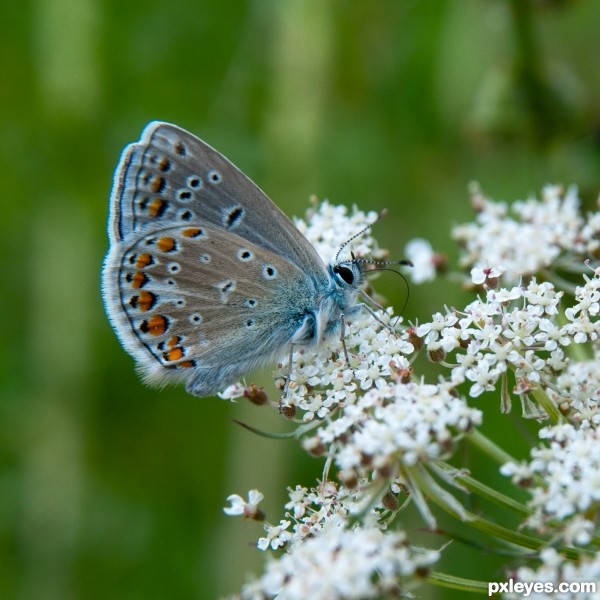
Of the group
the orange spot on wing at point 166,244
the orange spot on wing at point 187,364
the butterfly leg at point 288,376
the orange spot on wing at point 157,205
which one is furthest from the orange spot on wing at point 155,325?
the butterfly leg at point 288,376

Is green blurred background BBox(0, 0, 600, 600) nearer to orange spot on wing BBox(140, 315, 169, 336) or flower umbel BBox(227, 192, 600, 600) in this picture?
flower umbel BBox(227, 192, 600, 600)

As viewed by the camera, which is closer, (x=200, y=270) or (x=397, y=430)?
(x=397, y=430)

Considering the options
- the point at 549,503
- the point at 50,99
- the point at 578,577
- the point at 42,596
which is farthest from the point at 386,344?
the point at 50,99

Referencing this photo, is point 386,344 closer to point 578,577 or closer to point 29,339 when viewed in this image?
point 578,577

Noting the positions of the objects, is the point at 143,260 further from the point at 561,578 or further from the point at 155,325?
the point at 561,578

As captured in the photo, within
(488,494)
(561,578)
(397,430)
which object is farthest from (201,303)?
(561,578)

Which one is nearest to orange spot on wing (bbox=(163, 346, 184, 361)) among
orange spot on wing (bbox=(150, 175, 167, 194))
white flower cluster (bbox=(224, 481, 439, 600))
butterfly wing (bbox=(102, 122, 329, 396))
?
butterfly wing (bbox=(102, 122, 329, 396))

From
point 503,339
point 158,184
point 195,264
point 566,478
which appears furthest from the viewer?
point 195,264
